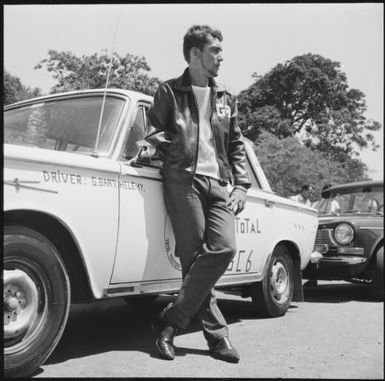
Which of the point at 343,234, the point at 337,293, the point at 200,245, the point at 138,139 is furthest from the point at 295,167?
the point at 200,245

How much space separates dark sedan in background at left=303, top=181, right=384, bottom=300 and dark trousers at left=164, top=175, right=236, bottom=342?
2.13 meters

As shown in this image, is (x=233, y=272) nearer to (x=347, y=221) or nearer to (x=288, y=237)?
(x=288, y=237)

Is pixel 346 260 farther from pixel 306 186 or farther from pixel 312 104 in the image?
pixel 312 104

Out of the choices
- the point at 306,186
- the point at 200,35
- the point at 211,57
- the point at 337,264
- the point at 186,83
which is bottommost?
the point at 337,264

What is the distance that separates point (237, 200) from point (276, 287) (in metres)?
1.71

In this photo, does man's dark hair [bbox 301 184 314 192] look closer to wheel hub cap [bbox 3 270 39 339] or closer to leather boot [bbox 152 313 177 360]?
leather boot [bbox 152 313 177 360]

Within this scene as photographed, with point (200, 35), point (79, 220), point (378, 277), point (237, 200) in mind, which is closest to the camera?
point (79, 220)

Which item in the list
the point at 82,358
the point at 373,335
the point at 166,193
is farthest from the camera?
the point at 373,335

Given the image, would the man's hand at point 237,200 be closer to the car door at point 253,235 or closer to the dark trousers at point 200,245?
the dark trousers at point 200,245

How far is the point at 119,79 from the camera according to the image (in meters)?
5.08

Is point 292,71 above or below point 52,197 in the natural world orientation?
above

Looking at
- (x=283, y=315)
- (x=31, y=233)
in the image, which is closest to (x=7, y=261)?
(x=31, y=233)

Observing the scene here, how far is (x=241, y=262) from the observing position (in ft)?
14.2

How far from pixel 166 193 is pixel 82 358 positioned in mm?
1121
